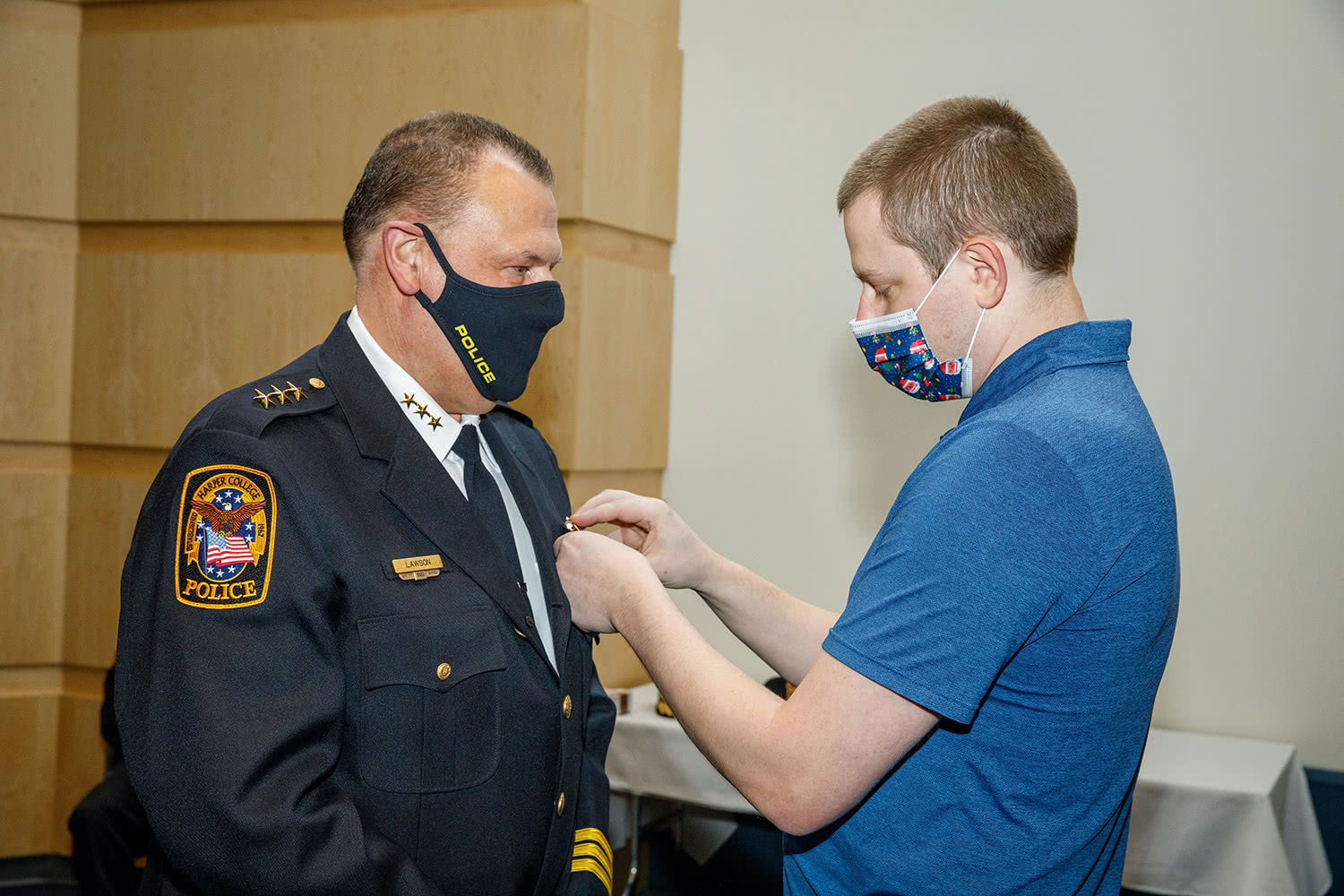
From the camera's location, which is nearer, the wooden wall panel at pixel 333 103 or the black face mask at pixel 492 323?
the black face mask at pixel 492 323

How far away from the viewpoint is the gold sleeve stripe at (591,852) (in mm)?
1684

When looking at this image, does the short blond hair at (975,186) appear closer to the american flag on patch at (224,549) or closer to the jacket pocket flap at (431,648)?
the jacket pocket flap at (431,648)

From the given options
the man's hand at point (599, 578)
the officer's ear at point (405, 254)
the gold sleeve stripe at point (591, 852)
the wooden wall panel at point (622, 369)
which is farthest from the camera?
the wooden wall panel at point (622, 369)

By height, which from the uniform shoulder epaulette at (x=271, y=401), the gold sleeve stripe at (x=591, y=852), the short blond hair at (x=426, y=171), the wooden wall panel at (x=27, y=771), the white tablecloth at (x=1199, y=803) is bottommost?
the wooden wall panel at (x=27, y=771)

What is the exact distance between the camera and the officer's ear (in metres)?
1.58

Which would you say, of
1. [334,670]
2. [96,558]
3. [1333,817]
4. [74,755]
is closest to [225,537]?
[334,670]

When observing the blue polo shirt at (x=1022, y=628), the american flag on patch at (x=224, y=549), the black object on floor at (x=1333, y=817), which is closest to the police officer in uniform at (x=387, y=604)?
the american flag on patch at (x=224, y=549)

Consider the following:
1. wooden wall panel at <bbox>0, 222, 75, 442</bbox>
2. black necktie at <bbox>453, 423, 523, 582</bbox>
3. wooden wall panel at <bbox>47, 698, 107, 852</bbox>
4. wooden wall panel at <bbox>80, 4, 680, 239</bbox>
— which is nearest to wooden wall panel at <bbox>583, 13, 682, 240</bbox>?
wooden wall panel at <bbox>80, 4, 680, 239</bbox>

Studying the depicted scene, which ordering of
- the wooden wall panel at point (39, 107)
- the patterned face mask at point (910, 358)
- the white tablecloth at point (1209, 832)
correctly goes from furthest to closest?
the wooden wall panel at point (39, 107) → the white tablecloth at point (1209, 832) → the patterned face mask at point (910, 358)

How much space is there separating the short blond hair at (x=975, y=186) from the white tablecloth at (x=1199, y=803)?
2.04 metres

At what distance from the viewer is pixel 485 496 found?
1.64 meters

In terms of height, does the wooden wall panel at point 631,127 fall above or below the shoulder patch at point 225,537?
above

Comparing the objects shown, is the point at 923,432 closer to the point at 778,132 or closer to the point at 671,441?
the point at 671,441

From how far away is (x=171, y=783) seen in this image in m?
1.25
